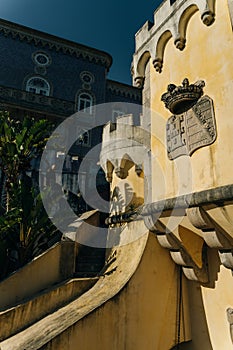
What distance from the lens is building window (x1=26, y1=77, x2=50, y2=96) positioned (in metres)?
22.1

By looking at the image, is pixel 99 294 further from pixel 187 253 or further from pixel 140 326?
pixel 187 253

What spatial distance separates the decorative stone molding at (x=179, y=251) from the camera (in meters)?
6.67

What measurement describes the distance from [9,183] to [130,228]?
6.82 m

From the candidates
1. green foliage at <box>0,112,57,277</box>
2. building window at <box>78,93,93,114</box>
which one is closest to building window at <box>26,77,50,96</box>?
building window at <box>78,93,93,114</box>

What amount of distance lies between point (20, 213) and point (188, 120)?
25.7ft

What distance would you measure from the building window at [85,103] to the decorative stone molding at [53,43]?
3548mm

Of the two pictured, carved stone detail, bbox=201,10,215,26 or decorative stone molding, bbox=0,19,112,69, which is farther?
decorative stone molding, bbox=0,19,112,69

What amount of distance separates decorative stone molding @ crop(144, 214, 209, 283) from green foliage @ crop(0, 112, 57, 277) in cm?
587

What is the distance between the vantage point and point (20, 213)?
10914 millimetres

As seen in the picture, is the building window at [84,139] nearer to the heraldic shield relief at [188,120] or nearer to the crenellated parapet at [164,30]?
the crenellated parapet at [164,30]

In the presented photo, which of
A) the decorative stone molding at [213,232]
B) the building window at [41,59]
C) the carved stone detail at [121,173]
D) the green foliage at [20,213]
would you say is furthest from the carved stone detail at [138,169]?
the building window at [41,59]

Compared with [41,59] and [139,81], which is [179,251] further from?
[41,59]

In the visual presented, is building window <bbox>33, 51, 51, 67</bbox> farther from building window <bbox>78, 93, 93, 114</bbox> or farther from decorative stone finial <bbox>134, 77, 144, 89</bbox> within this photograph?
decorative stone finial <bbox>134, 77, 144, 89</bbox>

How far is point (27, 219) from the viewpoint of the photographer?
36.0 feet
